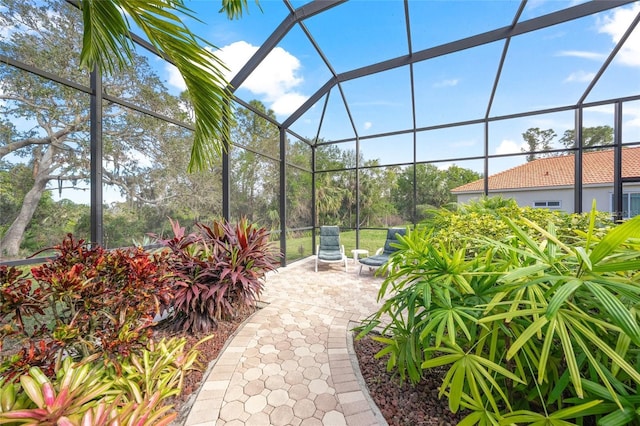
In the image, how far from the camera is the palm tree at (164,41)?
3.78 ft

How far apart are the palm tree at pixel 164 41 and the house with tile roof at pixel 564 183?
574cm

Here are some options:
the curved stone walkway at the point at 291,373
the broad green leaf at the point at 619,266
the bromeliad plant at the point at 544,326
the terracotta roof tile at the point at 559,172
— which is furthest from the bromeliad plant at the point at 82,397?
the terracotta roof tile at the point at 559,172

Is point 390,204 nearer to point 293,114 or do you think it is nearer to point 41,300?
point 293,114

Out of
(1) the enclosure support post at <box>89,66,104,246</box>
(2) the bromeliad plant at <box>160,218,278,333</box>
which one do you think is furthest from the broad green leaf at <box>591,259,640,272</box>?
(1) the enclosure support post at <box>89,66,104,246</box>

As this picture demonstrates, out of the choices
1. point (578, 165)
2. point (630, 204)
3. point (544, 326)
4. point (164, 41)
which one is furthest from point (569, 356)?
point (630, 204)

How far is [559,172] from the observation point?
5098mm

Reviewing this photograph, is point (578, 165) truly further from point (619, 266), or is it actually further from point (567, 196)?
point (619, 266)

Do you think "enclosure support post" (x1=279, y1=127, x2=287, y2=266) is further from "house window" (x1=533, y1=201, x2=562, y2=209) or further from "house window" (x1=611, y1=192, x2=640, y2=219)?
"house window" (x1=611, y1=192, x2=640, y2=219)

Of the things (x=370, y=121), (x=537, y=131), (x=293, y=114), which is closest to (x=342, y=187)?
(x=370, y=121)

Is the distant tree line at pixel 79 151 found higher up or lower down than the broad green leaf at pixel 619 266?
higher up

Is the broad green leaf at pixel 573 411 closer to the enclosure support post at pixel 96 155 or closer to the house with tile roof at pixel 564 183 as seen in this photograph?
the enclosure support post at pixel 96 155

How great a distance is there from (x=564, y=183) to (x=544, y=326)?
5557 mm

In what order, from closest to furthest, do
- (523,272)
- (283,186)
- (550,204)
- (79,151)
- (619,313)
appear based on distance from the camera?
(619,313) → (523,272) → (79,151) → (550,204) → (283,186)

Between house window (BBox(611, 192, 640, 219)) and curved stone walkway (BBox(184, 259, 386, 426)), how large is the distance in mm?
5122
